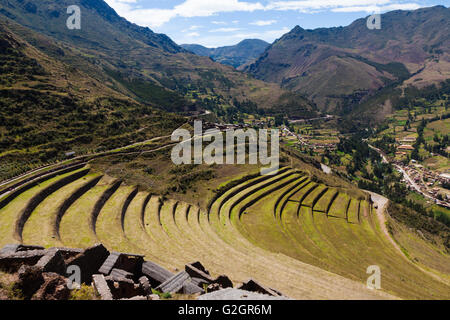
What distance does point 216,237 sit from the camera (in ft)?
125

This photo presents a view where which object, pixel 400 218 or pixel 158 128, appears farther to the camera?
pixel 158 128

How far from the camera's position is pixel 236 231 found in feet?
141

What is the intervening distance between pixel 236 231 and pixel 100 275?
2853 cm

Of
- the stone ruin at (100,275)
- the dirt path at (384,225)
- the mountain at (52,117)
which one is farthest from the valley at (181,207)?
the dirt path at (384,225)

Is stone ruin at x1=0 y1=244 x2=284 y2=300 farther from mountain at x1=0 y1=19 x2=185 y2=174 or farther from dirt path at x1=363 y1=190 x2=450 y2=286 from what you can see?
dirt path at x1=363 y1=190 x2=450 y2=286

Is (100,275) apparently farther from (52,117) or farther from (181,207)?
(52,117)

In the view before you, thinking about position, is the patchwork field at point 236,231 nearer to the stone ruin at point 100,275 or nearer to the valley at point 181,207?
the valley at point 181,207

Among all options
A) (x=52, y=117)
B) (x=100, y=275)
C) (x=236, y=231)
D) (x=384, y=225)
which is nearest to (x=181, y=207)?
(x=236, y=231)

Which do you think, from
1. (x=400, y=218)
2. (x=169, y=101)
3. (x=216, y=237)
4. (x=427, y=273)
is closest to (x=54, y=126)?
(x=216, y=237)

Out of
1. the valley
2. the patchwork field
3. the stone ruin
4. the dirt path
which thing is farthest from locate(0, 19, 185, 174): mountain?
the dirt path

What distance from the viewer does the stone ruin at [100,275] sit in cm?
1356
